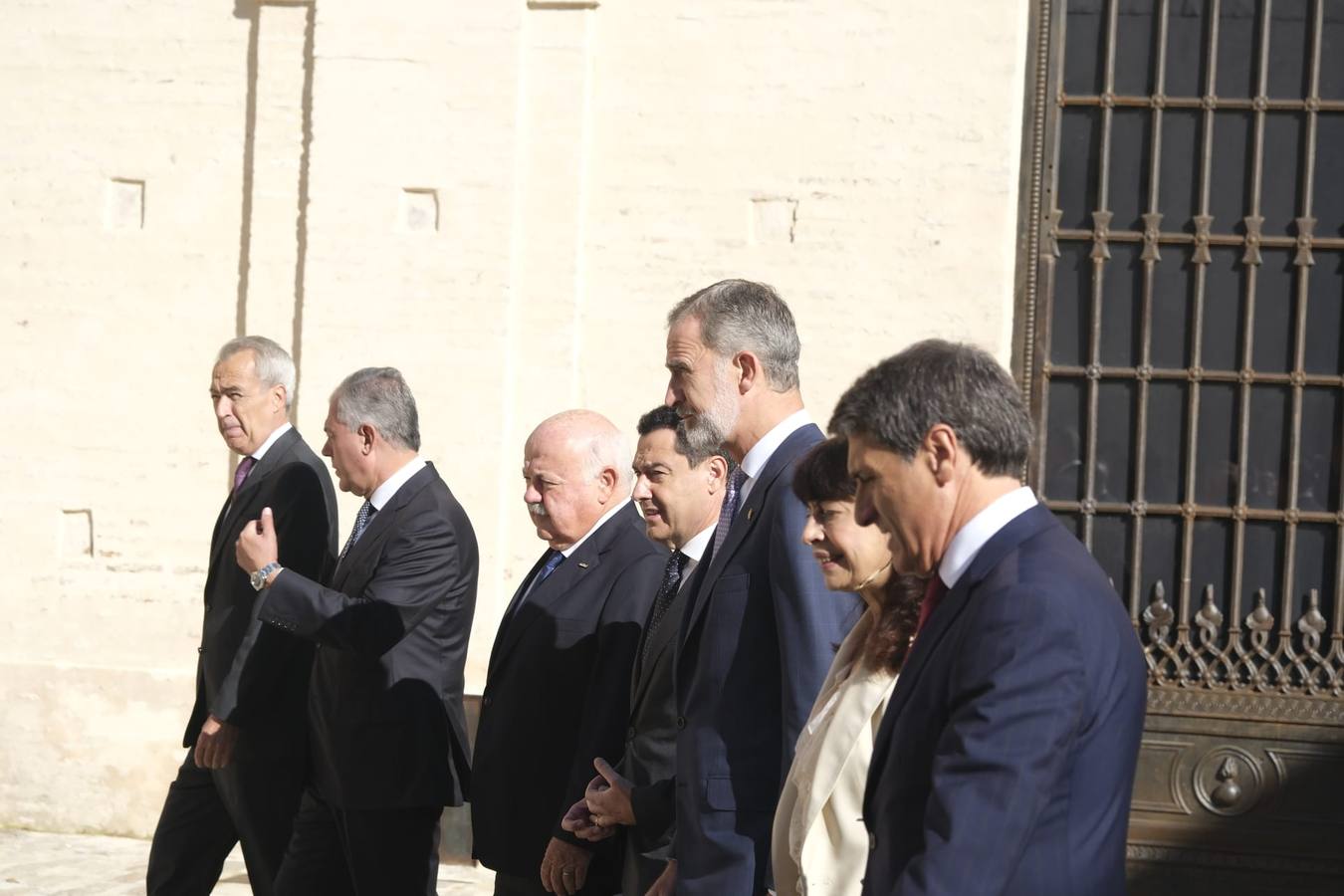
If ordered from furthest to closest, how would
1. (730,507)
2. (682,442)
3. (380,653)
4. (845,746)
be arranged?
(380,653)
(682,442)
(730,507)
(845,746)

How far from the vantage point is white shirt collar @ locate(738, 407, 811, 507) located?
11.2 feet

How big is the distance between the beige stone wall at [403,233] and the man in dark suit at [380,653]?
7.37 feet

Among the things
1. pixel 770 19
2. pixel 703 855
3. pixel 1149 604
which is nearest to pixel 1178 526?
pixel 1149 604

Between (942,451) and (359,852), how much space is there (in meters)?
3.01

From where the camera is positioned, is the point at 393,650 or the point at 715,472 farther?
the point at 393,650

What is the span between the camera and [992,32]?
7.11 m

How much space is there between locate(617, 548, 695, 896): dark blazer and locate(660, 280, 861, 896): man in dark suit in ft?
0.83

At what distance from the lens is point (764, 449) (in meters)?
3.42

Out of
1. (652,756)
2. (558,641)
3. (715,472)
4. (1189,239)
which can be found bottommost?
(652,756)

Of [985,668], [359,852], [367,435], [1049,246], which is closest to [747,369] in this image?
[985,668]

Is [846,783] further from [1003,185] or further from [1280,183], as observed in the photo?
[1280,183]

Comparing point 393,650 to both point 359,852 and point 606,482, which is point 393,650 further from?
point 606,482

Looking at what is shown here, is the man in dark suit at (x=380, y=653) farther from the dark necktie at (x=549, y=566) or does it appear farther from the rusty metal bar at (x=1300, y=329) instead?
the rusty metal bar at (x=1300, y=329)

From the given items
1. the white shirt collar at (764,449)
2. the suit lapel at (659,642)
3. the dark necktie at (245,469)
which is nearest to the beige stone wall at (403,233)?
the dark necktie at (245,469)
